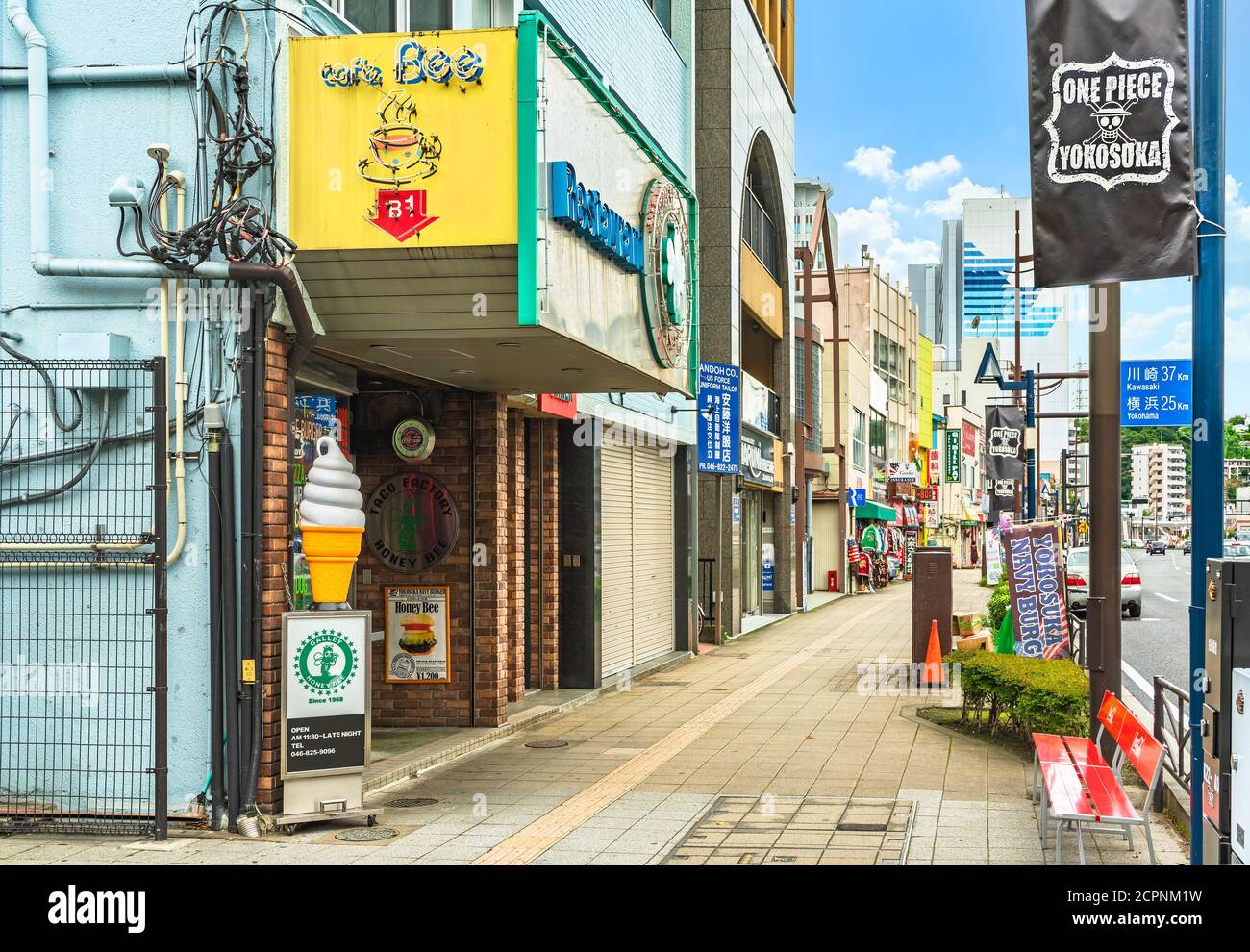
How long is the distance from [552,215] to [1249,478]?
112 m

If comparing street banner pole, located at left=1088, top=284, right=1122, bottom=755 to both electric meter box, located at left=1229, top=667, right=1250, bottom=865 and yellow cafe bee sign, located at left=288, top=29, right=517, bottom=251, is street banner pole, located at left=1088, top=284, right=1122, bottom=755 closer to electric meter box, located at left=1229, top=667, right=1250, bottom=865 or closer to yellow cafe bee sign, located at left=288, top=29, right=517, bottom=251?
electric meter box, located at left=1229, top=667, right=1250, bottom=865

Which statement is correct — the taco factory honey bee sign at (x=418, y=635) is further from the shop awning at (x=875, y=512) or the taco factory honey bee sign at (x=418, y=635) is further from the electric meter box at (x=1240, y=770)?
the shop awning at (x=875, y=512)

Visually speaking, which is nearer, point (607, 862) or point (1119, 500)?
point (607, 862)

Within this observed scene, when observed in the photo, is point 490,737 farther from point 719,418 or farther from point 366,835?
point 719,418

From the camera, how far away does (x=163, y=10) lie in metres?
8.66

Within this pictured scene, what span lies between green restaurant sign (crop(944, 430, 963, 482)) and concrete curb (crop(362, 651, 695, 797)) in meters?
64.7

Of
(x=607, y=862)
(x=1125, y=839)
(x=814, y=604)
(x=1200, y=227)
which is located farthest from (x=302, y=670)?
(x=814, y=604)

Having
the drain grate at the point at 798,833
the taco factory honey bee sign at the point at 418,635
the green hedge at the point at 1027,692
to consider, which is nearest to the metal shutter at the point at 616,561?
the taco factory honey bee sign at the point at 418,635

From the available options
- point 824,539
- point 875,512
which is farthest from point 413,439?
point 875,512

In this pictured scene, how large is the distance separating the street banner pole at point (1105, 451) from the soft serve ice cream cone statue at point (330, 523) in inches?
214

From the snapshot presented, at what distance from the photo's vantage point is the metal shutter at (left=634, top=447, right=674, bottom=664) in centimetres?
1875

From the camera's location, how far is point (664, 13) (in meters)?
20.7

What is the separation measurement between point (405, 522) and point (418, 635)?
3.75 ft

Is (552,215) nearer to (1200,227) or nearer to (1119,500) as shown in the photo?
(1200,227)
